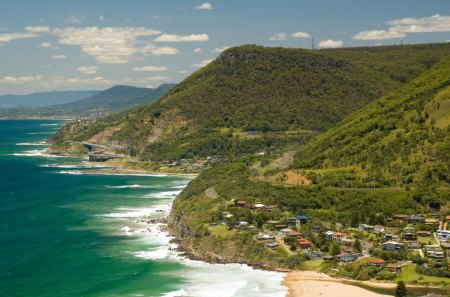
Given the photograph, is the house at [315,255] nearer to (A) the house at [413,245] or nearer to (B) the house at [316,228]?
(B) the house at [316,228]

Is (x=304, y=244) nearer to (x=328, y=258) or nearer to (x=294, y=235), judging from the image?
(x=294, y=235)

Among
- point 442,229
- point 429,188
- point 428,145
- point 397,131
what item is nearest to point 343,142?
point 397,131

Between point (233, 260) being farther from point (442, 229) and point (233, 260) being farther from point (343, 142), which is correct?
point (343, 142)

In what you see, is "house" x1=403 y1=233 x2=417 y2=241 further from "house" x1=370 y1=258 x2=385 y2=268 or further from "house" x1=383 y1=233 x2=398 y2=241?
"house" x1=370 y1=258 x2=385 y2=268

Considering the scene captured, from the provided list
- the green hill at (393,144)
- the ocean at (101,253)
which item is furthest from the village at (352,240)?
the green hill at (393,144)

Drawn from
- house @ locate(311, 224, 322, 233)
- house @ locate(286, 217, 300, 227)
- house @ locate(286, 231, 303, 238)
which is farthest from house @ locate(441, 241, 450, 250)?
house @ locate(286, 217, 300, 227)

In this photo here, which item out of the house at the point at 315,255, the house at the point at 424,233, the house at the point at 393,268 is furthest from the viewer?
the house at the point at 424,233
